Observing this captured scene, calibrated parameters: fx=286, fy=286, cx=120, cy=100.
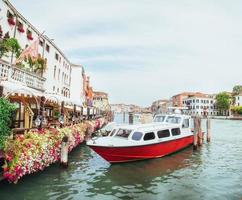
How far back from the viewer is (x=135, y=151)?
1678 cm

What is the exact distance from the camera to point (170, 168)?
16.2 metres

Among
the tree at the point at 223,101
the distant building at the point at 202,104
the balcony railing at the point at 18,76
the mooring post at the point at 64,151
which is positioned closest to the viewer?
the mooring post at the point at 64,151

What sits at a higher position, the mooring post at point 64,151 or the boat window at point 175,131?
the boat window at point 175,131

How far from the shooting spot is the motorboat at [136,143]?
16.0 metres

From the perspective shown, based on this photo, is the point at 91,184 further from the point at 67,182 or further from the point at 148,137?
the point at 148,137

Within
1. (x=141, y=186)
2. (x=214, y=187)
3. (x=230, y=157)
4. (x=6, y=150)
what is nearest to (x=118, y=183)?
(x=141, y=186)

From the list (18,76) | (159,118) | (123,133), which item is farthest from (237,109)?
Answer: (18,76)

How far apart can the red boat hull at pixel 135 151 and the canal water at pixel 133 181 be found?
14.9 inches

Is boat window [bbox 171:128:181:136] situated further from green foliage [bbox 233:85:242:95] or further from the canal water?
green foliage [bbox 233:85:242:95]

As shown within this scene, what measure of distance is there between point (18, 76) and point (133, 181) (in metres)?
9.84

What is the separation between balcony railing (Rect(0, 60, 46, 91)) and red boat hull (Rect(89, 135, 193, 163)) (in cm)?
601

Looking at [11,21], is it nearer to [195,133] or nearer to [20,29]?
[20,29]

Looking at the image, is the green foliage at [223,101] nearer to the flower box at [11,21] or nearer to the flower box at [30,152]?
the flower box at [11,21]

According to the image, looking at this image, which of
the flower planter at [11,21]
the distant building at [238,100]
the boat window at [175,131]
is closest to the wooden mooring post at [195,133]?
the boat window at [175,131]
